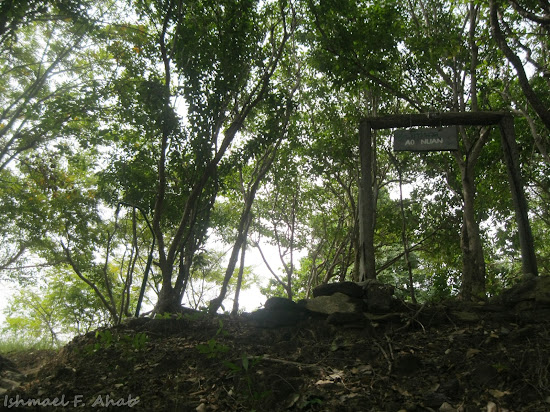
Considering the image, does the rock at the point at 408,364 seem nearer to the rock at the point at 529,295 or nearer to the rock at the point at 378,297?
the rock at the point at 378,297

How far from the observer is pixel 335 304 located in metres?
4.32

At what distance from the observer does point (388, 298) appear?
13.8 feet

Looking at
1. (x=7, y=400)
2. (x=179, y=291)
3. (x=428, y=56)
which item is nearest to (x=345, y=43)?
(x=428, y=56)

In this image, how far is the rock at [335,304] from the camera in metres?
4.22

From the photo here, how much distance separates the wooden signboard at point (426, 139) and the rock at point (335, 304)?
1.96 m

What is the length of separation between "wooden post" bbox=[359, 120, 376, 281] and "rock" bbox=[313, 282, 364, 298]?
Answer: 0.81ft

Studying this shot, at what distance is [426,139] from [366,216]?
124 cm

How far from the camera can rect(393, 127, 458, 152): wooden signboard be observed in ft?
15.0

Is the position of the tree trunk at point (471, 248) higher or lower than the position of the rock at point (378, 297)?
higher

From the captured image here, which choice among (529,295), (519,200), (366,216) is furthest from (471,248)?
(366,216)

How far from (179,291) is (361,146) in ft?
11.4

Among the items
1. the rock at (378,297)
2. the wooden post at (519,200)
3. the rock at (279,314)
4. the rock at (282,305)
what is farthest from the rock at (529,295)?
the rock at (282,305)

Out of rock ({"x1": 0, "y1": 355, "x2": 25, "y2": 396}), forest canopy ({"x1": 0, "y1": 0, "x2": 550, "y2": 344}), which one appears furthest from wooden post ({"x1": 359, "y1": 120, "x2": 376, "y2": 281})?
rock ({"x1": 0, "y1": 355, "x2": 25, "y2": 396})

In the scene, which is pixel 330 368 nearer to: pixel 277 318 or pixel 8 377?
pixel 277 318
